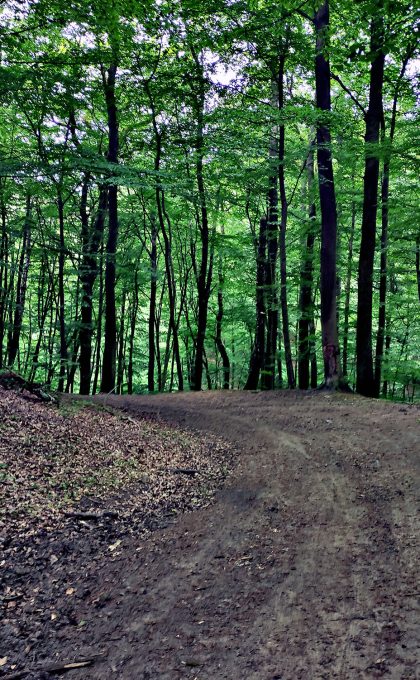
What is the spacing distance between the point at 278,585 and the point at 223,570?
49 centimetres

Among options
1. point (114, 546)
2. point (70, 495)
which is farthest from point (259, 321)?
point (114, 546)

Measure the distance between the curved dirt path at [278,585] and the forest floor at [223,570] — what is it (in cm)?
1

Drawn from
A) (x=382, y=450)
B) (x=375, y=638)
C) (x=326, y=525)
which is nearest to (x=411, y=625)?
Result: (x=375, y=638)

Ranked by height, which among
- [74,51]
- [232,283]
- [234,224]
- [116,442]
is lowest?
[116,442]

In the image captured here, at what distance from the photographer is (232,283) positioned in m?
19.2

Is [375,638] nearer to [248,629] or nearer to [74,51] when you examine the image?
[248,629]

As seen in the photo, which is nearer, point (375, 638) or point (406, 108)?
point (375, 638)

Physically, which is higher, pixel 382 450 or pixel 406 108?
pixel 406 108

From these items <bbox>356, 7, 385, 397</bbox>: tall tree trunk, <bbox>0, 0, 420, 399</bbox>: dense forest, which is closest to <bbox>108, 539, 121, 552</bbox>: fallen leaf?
<bbox>0, 0, 420, 399</bbox>: dense forest

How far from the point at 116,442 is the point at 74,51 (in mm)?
8805

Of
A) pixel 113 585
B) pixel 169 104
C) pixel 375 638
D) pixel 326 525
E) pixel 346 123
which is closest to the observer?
pixel 375 638

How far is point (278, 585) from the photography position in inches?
123

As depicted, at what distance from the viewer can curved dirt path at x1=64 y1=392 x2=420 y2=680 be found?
94.9 inches

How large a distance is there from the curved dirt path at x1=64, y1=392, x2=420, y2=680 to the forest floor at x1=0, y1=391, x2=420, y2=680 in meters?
0.01
